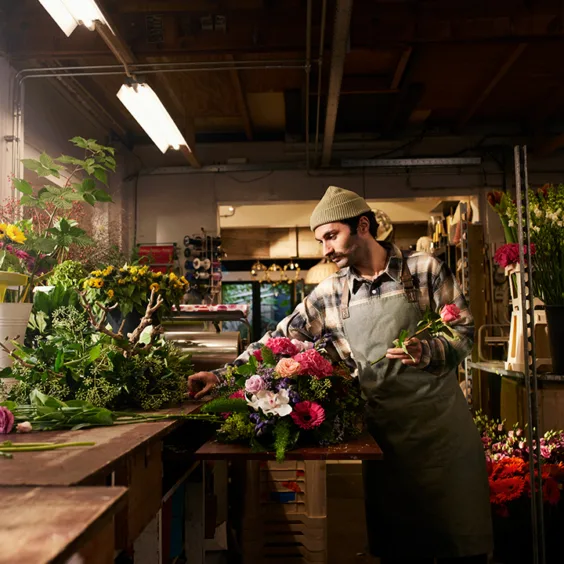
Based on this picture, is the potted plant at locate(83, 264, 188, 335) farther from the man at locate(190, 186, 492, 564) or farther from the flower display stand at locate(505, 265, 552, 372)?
the flower display stand at locate(505, 265, 552, 372)

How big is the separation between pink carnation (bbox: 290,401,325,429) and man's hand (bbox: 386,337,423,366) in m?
0.40

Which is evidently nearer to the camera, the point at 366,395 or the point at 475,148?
the point at 366,395

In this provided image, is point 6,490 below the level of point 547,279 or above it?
below

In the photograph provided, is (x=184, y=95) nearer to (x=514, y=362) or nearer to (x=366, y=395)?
(x=514, y=362)

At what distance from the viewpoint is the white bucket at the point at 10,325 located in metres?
2.11

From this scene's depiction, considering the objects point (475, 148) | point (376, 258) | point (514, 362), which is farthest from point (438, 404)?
point (475, 148)

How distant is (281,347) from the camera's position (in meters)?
2.22

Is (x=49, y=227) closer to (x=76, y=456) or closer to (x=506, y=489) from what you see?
(x=76, y=456)

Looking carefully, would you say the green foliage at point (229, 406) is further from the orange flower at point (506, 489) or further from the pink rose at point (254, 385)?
the orange flower at point (506, 489)

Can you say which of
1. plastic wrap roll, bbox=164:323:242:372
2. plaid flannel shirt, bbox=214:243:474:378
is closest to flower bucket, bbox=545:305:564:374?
plaid flannel shirt, bbox=214:243:474:378

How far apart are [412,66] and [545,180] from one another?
10.3ft

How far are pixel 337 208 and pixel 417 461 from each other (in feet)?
3.64

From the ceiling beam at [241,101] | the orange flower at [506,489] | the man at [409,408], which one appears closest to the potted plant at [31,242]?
the man at [409,408]

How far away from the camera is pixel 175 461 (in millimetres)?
2361
